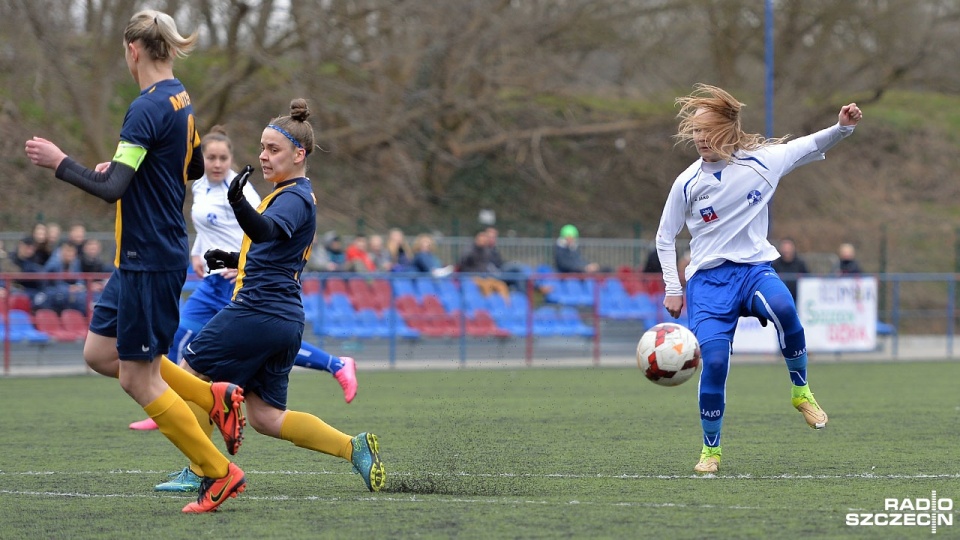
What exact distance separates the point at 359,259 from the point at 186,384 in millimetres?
12235

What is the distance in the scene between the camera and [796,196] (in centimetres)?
3278

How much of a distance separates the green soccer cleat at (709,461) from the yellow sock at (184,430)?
253 centimetres

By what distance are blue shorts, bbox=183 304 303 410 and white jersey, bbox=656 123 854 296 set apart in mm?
2258

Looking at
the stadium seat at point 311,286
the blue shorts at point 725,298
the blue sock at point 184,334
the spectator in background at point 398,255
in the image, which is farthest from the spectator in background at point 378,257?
the blue shorts at point 725,298

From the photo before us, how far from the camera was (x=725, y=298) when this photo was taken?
22.0 ft

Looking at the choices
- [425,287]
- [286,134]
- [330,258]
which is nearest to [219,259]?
[286,134]

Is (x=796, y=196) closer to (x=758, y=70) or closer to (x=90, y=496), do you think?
(x=758, y=70)

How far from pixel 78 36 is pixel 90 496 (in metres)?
19.2

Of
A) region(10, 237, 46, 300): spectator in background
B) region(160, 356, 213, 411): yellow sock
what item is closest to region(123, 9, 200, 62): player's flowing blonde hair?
region(160, 356, 213, 411): yellow sock

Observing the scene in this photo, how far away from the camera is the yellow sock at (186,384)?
570 centimetres

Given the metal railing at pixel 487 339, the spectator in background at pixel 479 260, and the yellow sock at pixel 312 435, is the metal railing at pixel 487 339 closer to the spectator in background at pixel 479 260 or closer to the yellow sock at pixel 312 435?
the spectator in background at pixel 479 260

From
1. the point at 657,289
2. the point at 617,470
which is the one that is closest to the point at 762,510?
the point at 617,470

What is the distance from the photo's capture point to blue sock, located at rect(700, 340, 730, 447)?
261 inches

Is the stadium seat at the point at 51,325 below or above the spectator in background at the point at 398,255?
below
